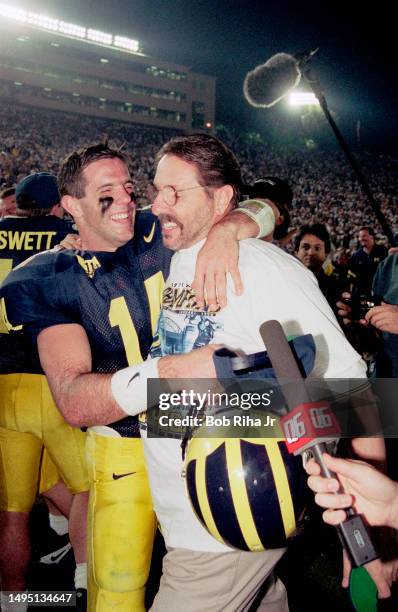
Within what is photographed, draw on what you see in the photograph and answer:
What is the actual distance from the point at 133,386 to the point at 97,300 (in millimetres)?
752

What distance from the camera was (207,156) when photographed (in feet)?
6.72

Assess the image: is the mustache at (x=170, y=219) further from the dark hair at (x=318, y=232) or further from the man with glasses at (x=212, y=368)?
the dark hair at (x=318, y=232)

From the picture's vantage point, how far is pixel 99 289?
7.34 ft

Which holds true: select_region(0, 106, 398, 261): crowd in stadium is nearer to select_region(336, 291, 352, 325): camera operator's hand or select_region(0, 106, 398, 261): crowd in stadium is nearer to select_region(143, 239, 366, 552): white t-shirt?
select_region(336, 291, 352, 325): camera operator's hand

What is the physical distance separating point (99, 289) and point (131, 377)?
765 mm

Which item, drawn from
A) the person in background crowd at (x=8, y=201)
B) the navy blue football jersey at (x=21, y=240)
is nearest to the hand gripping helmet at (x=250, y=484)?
the navy blue football jersey at (x=21, y=240)

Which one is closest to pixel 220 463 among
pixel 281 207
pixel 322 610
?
pixel 322 610

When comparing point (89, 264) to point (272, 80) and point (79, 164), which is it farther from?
point (272, 80)

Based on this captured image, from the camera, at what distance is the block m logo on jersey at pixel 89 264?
7.45ft

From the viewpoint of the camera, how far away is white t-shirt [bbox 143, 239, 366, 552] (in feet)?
5.33

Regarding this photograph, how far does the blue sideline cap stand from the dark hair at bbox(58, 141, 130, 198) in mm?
1339

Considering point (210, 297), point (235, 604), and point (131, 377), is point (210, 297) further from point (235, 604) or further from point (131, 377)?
point (235, 604)

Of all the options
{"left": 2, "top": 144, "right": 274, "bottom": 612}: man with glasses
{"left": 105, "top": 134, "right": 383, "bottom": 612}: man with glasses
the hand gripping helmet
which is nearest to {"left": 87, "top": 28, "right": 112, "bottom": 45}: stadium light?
{"left": 2, "top": 144, "right": 274, "bottom": 612}: man with glasses

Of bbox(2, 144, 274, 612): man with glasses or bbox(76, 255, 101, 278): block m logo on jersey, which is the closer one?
bbox(2, 144, 274, 612): man with glasses
